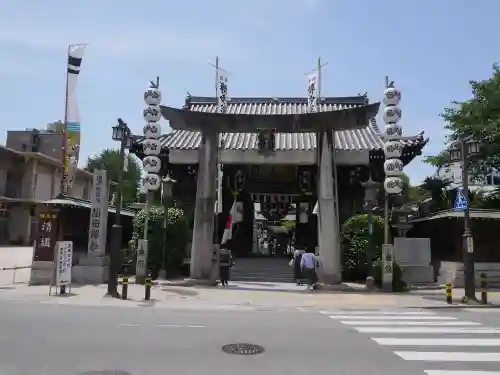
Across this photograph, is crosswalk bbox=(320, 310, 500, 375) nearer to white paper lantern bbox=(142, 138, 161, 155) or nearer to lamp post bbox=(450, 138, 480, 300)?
lamp post bbox=(450, 138, 480, 300)

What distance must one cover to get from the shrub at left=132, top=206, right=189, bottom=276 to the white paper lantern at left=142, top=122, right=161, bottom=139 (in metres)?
3.36

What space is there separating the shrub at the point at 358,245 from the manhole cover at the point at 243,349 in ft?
40.8

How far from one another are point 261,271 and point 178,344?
50.4ft

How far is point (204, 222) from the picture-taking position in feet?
61.6

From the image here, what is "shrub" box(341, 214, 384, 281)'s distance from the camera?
1920cm

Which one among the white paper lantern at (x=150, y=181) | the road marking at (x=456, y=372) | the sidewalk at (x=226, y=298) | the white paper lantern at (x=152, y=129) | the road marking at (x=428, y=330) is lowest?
the sidewalk at (x=226, y=298)

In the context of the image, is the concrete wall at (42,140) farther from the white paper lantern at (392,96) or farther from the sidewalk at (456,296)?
the sidewalk at (456,296)

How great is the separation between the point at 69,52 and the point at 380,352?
33.5m

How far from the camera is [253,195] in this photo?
2641cm

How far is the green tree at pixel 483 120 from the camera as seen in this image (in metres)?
20.9

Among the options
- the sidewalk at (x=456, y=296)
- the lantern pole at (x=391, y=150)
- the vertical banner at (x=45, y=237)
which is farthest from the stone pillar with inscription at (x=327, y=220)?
the vertical banner at (x=45, y=237)

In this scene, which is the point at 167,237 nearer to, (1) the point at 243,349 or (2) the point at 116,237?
(2) the point at 116,237

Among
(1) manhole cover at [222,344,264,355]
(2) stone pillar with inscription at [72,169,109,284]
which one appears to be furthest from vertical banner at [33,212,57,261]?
(1) manhole cover at [222,344,264,355]

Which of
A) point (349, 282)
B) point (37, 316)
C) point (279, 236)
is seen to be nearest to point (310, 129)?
point (349, 282)
